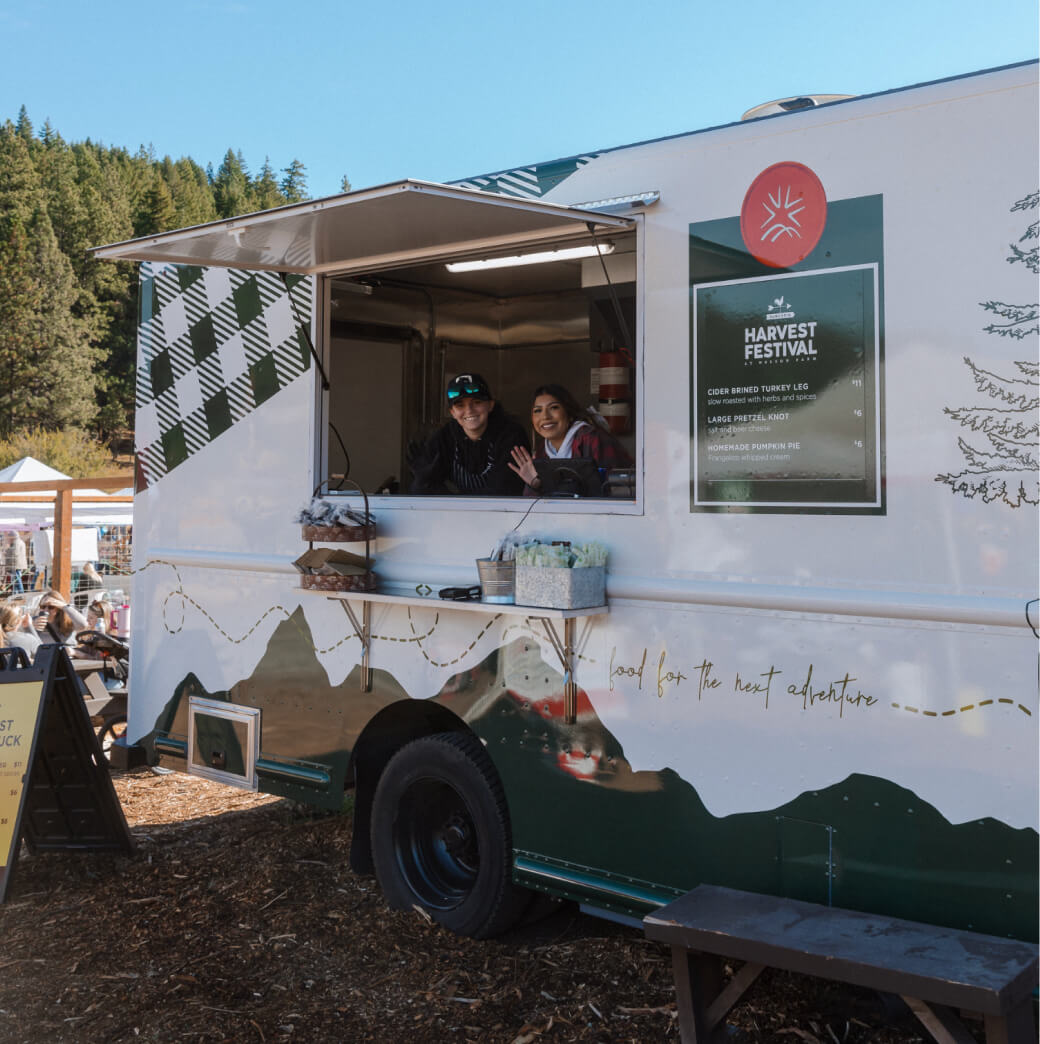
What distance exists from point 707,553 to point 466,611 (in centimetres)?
99

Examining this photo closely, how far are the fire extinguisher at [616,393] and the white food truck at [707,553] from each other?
0.5 inches

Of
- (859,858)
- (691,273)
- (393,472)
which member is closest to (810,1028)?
(859,858)

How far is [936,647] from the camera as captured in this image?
297cm

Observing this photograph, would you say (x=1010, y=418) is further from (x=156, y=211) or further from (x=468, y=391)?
(x=156, y=211)

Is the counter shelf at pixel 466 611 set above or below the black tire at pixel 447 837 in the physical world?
above

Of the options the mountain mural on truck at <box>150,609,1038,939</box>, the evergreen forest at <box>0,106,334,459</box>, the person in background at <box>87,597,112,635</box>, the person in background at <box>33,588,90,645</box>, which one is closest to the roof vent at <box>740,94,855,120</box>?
the mountain mural on truck at <box>150,609,1038,939</box>

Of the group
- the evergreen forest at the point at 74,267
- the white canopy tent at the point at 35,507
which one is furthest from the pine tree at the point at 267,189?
the white canopy tent at the point at 35,507

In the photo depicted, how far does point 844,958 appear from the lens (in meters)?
2.71

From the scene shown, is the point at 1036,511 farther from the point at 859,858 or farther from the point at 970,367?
the point at 859,858

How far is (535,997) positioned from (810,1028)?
0.86 meters

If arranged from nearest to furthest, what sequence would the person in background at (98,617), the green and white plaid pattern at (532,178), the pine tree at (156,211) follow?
the green and white plaid pattern at (532,178), the person in background at (98,617), the pine tree at (156,211)

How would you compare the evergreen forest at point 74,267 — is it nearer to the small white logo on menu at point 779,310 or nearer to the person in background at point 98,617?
the person in background at point 98,617

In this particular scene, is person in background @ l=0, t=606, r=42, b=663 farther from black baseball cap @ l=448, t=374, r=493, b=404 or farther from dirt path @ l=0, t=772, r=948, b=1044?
black baseball cap @ l=448, t=374, r=493, b=404

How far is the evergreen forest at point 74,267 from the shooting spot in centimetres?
5516
